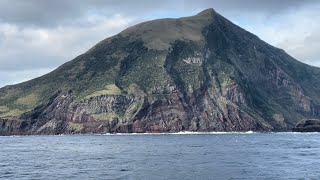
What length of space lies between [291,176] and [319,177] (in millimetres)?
5236

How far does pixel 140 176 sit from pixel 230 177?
17446mm

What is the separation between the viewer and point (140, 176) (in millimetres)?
90312

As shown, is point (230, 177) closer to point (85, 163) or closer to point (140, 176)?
point (140, 176)

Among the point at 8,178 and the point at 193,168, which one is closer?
the point at 8,178

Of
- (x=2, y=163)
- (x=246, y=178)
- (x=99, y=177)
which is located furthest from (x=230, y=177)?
(x=2, y=163)

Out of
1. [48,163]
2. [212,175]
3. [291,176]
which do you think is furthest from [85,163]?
[291,176]

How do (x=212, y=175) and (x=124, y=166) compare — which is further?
(x=124, y=166)

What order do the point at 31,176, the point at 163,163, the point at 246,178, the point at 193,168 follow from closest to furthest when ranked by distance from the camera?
the point at 246,178 < the point at 31,176 < the point at 193,168 < the point at 163,163

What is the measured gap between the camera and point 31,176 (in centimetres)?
9275

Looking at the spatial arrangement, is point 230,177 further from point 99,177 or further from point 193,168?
point 99,177

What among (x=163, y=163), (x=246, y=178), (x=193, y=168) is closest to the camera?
(x=246, y=178)

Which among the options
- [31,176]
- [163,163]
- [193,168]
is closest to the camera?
[31,176]

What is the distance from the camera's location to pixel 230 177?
8838 centimetres

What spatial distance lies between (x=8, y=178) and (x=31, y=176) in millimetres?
4572
